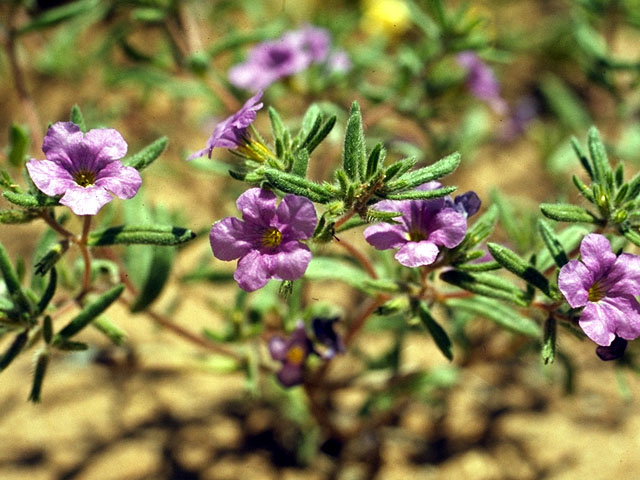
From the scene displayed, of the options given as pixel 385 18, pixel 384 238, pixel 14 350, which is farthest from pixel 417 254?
pixel 385 18

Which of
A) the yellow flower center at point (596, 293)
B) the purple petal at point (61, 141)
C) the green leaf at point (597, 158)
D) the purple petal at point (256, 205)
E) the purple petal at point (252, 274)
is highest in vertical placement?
the purple petal at point (61, 141)

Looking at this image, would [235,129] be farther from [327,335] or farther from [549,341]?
[549,341]

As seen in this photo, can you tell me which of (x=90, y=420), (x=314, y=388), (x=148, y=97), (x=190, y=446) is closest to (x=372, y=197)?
(x=314, y=388)

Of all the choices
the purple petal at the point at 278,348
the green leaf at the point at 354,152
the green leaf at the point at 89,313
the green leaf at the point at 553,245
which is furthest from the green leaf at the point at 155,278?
the green leaf at the point at 553,245

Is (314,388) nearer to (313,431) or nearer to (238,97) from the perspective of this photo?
(313,431)

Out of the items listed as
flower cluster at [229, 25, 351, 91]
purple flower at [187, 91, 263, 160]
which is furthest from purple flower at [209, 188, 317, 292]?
flower cluster at [229, 25, 351, 91]

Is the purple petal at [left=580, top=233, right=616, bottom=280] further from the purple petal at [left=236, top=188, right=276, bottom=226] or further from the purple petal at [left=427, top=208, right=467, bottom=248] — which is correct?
the purple petal at [left=236, top=188, right=276, bottom=226]

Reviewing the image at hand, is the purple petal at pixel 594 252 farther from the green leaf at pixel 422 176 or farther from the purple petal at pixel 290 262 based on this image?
the purple petal at pixel 290 262
